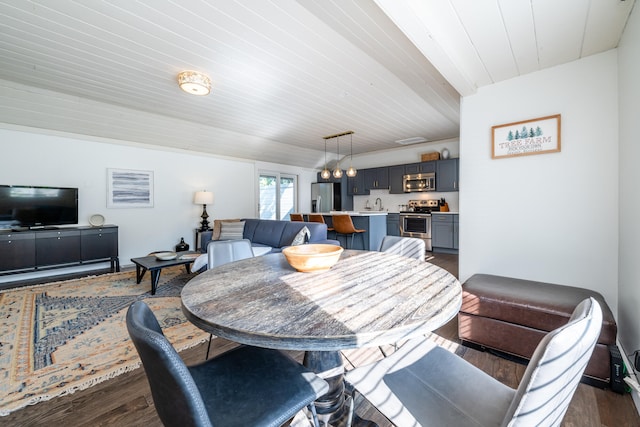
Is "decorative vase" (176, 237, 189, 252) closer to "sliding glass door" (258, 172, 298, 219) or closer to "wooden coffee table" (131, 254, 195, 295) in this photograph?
"wooden coffee table" (131, 254, 195, 295)

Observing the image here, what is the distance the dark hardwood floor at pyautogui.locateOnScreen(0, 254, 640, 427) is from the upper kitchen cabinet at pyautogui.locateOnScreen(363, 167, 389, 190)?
17.7ft

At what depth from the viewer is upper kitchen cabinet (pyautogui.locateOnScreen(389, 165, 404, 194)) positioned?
646 cm

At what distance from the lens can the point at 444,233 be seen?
219 inches

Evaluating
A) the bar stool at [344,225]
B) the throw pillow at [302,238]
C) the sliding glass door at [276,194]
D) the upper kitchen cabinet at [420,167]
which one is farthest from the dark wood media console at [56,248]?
the upper kitchen cabinet at [420,167]

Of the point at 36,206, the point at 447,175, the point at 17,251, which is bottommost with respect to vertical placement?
the point at 17,251

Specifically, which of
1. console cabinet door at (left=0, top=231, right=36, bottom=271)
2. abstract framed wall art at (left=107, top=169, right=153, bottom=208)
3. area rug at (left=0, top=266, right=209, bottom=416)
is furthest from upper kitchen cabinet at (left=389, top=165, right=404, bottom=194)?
console cabinet door at (left=0, top=231, right=36, bottom=271)

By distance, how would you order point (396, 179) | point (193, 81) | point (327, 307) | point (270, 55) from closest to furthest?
1. point (327, 307)
2. point (270, 55)
3. point (193, 81)
4. point (396, 179)

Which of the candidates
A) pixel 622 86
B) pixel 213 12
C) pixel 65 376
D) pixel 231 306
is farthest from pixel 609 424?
pixel 213 12

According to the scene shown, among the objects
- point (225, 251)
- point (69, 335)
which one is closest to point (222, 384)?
point (225, 251)

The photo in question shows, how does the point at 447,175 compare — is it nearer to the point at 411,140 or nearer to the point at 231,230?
the point at 411,140

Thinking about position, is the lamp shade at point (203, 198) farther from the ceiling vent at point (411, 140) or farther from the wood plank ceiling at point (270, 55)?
the ceiling vent at point (411, 140)

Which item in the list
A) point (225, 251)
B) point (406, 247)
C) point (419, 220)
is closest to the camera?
point (225, 251)

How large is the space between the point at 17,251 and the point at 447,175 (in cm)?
723

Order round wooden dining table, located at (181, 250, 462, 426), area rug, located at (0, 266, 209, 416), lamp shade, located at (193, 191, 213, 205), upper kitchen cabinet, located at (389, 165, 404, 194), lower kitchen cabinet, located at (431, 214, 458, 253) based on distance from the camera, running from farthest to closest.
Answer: upper kitchen cabinet, located at (389, 165, 404, 194) → lower kitchen cabinet, located at (431, 214, 458, 253) → lamp shade, located at (193, 191, 213, 205) → area rug, located at (0, 266, 209, 416) → round wooden dining table, located at (181, 250, 462, 426)
